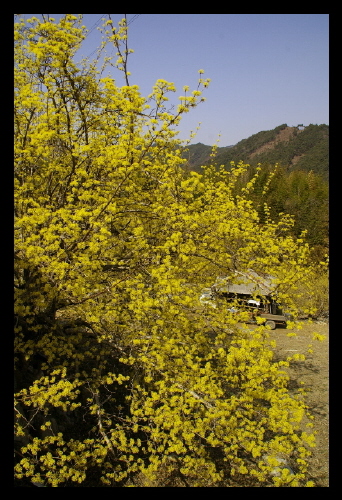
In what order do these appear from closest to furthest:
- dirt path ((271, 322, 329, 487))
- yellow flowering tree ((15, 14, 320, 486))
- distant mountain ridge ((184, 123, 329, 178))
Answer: yellow flowering tree ((15, 14, 320, 486))
dirt path ((271, 322, 329, 487))
distant mountain ridge ((184, 123, 329, 178))

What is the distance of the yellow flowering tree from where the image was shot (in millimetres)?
3975

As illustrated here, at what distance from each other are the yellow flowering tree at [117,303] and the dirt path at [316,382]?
522mm

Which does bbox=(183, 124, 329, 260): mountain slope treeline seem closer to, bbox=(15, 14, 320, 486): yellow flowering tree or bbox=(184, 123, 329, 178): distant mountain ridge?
bbox=(184, 123, 329, 178): distant mountain ridge

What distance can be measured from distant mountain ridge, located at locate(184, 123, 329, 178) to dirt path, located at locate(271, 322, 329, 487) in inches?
2811

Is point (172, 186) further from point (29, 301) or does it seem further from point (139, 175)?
point (29, 301)

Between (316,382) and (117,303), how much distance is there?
7396mm

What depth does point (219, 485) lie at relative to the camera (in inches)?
216

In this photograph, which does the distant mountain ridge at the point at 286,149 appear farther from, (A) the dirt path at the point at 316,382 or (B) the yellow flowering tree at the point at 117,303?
(B) the yellow flowering tree at the point at 117,303

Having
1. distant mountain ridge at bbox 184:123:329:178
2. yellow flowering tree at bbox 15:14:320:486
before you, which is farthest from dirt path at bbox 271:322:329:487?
distant mountain ridge at bbox 184:123:329:178

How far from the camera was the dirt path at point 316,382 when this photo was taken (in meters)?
6.27

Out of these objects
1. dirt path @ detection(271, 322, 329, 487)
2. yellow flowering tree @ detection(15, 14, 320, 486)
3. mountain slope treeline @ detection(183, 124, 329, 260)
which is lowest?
dirt path @ detection(271, 322, 329, 487)

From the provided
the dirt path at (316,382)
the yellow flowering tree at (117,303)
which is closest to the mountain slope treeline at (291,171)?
the yellow flowering tree at (117,303)

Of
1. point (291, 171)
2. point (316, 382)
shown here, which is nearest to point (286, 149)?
point (291, 171)
